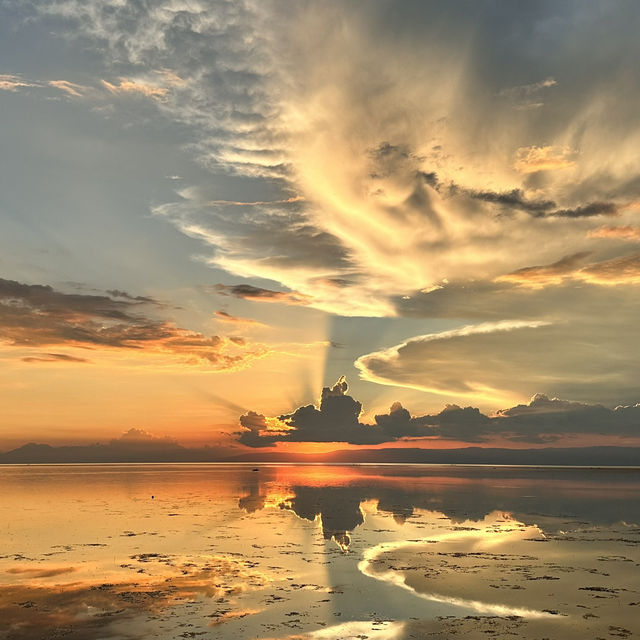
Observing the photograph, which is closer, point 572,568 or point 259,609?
point 259,609

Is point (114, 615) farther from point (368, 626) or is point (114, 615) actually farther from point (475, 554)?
point (475, 554)

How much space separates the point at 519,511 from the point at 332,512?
1874 cm

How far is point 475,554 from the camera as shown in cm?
3441

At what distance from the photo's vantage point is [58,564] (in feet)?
104

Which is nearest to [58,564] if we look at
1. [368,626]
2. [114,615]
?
[114,615]

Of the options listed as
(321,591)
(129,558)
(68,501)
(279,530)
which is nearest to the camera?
(321,591)

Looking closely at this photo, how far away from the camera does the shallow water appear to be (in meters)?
21.1

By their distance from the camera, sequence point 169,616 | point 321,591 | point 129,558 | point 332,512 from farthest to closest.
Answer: point 332,512 → point 129,558 → point 321,591 → point 169,616

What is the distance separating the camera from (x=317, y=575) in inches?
1128

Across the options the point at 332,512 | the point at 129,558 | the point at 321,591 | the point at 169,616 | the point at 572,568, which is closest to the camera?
the point at 169,616

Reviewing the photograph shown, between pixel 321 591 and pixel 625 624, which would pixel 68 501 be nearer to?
pixel 321 591

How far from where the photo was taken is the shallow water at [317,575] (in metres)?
21.1

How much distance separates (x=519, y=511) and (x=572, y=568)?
2948 centimetres

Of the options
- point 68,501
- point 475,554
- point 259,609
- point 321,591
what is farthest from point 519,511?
point 68,501
